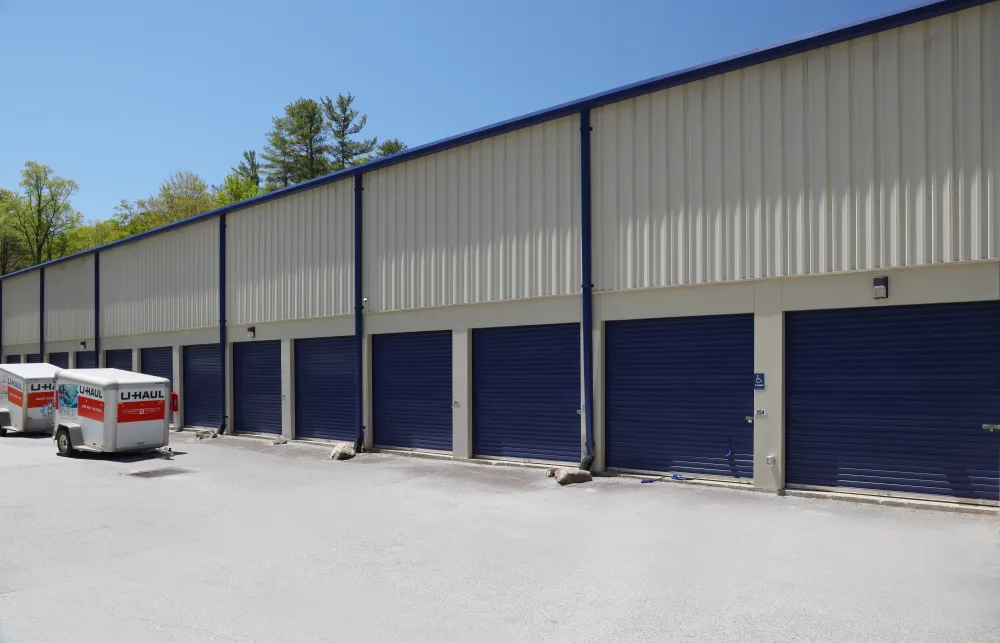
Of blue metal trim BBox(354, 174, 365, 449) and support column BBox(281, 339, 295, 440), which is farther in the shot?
support column BBox(281, 339, 295, 440)

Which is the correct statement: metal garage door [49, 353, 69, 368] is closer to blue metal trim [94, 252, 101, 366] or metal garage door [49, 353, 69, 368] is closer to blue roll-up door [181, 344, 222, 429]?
blue metal trim [94, 252, 101, 366]

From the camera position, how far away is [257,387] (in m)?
22.9

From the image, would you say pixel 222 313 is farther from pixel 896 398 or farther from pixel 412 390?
pixel 896 398

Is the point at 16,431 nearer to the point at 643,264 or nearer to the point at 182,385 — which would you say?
the point at 182,385

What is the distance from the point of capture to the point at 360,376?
62.4ft

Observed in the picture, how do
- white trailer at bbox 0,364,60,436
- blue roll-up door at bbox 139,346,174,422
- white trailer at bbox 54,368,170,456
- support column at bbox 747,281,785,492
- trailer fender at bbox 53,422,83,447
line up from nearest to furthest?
support column at bbox 747,281,785,492 < white trailer at bbox 54,368,170,456 < trailer fender at bbox 53,422,83,447 < white trailer at bbox 0,364,60,436 < blue roll-up door at bbox 139,346,174,422

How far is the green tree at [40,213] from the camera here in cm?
6406

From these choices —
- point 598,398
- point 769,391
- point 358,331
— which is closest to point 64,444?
point 358,331

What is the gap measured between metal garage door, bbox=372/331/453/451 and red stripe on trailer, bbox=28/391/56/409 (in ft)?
40.1

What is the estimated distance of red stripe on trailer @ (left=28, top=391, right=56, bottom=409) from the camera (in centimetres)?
2391

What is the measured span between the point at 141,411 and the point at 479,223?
9.36 meters

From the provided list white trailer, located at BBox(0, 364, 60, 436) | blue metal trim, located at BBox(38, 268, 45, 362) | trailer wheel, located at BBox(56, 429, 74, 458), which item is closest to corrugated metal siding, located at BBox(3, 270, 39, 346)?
blue metal trim, located at BBox(38, 268, 45, 362)

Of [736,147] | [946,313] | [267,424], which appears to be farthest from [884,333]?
[267,424]

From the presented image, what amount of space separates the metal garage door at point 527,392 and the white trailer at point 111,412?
26.1 feet
